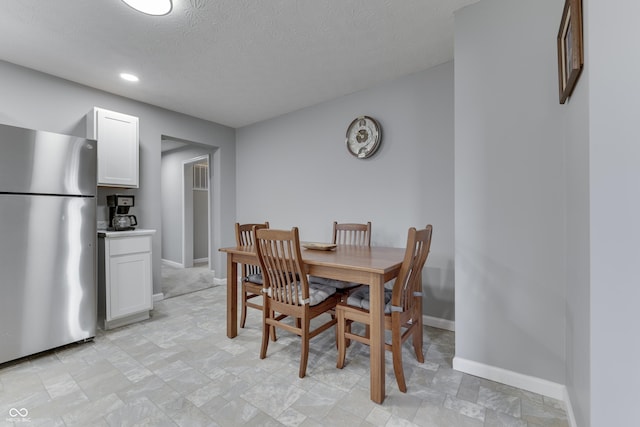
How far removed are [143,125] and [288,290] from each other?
2936mm

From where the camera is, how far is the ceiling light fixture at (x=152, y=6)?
175cm

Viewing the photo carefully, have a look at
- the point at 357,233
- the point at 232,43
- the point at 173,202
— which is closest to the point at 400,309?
the point at 357,233

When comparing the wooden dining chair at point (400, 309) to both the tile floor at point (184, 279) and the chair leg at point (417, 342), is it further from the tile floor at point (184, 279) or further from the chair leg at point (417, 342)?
the tile floor at point (184, 279)

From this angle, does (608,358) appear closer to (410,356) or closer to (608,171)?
(608,171)

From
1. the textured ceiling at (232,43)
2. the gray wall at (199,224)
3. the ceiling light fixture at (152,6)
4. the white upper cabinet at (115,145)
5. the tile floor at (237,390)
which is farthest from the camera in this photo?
the gray wall at (199,224)

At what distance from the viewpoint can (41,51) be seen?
2.30m

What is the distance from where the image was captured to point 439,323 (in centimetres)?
264

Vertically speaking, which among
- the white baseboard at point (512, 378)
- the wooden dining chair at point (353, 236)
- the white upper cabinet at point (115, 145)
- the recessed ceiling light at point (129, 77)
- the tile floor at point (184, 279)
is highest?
the recessed ceiling light at point (129, 77)

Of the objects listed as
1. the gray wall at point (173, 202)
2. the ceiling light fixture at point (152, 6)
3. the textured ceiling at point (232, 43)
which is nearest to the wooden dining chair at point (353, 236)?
the textured ceiling at point (232, 43)

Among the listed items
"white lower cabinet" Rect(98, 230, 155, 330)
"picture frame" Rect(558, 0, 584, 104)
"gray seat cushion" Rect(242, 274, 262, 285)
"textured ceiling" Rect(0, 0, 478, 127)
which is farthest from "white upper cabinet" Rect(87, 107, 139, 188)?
"picture frame" Rect(558, 0, 584, 104)

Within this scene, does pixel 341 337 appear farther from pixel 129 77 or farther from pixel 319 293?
pixel 129 77

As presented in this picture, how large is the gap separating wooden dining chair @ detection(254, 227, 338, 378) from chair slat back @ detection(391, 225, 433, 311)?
57cm

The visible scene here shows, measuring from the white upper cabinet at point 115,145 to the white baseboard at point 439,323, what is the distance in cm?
345

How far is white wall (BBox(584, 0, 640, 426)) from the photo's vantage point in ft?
3.16
